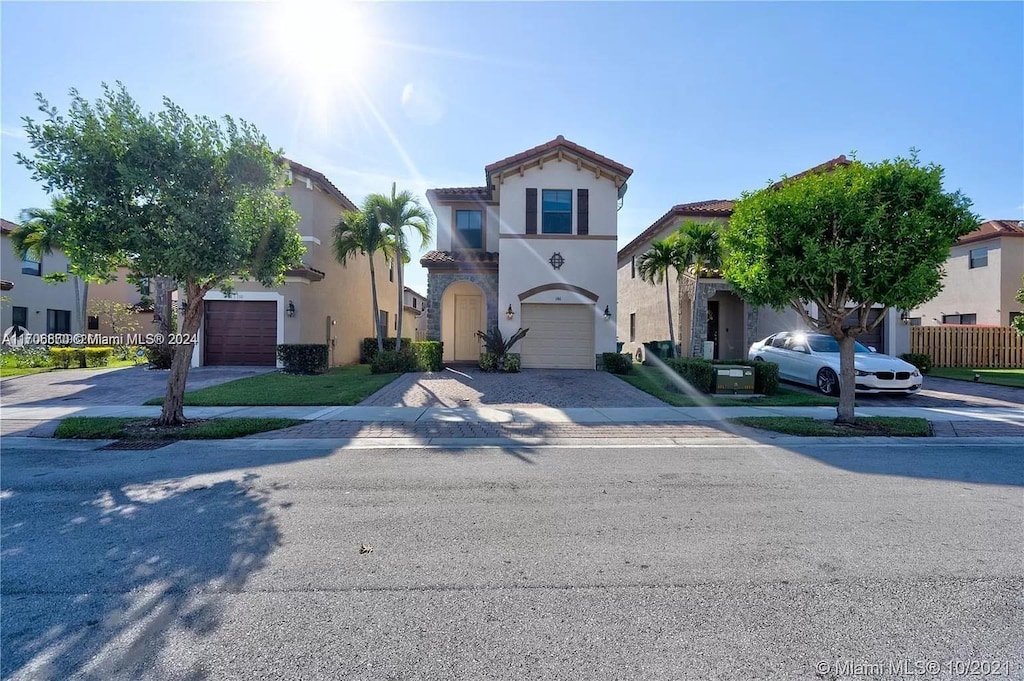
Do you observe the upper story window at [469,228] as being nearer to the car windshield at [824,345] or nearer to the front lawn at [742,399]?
the front lawn at [742,399]

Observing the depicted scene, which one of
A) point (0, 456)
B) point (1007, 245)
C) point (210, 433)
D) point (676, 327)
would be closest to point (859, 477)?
point (210, 433)

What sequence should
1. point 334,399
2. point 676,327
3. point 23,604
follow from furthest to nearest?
point 676,327
point 334,399
point 23,604

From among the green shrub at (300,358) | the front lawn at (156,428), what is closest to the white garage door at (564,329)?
the green shrub at (300,358)

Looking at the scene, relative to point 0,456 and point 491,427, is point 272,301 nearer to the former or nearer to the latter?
point 0,456

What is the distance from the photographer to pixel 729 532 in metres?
4.02

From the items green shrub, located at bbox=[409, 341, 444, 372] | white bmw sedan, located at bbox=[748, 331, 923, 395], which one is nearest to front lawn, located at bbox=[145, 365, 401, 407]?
green shrub, located at bbox=[409, 341, 444, 372]

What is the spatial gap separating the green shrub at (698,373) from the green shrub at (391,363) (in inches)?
354

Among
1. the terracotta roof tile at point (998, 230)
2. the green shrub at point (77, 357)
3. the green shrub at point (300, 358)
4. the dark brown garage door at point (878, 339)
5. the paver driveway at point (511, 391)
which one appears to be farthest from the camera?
the terracotta roof tile at point (998, 230)

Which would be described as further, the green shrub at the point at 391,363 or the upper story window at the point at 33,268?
the upper story window at the point at 33,268

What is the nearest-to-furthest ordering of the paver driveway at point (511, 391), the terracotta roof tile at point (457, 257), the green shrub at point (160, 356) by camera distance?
the paver driveway at point (511, 391)
the green shrub at point (160, 356)
the terracotta roof tile at point (457, 257)

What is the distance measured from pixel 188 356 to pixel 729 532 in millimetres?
8888

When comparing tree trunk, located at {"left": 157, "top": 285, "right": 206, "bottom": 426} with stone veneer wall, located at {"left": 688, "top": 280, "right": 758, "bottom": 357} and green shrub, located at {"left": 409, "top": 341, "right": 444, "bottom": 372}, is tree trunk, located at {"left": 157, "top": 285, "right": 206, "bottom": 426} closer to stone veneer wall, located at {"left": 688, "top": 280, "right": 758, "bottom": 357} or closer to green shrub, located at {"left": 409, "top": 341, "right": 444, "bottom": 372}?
green shrub, located at {"left": 409, "top": 341, "right": 444, "bottom": 372}

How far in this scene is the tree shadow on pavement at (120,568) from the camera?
8.23 feet

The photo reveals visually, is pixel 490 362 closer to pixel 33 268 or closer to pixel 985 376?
pixel 985 376
